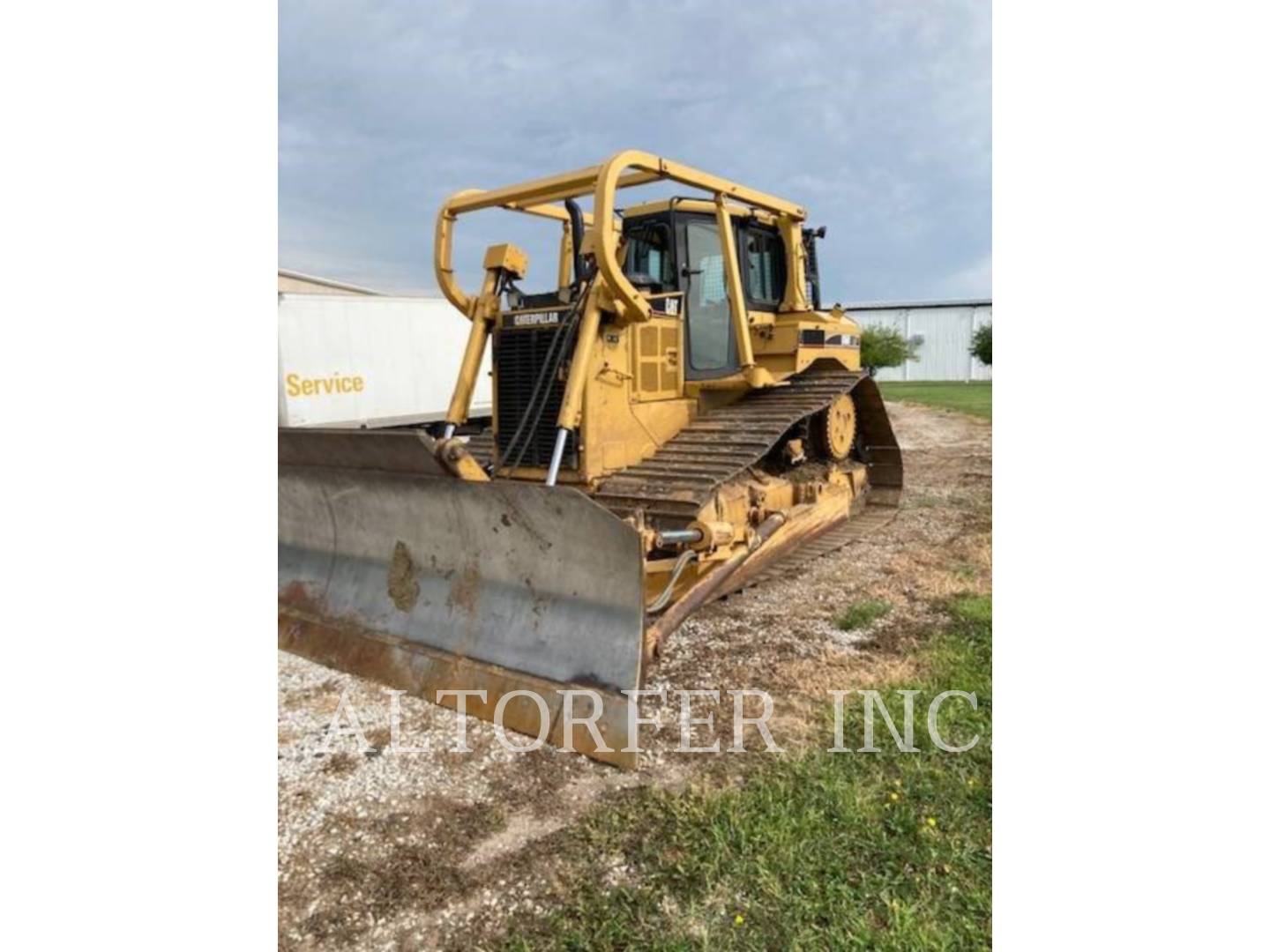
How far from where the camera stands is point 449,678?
3.75 meters

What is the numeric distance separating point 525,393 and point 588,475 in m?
0.69

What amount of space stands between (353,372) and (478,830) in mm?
9603

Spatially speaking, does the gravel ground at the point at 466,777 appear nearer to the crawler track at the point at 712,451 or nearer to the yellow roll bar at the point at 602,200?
the crawler track at the point at 712,451

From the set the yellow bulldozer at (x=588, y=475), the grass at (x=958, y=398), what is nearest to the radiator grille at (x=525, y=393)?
the yellow bulldozer at (x=588, y=475)

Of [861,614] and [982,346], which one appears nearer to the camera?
[861,614]

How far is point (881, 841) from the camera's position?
2670mm

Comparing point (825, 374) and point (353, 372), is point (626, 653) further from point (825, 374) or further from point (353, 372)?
point (353, 372)

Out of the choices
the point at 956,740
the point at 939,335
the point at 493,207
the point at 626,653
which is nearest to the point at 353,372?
the point at 493,207

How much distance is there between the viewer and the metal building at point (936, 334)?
40125mm

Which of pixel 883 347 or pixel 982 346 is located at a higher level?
pixel 982 346

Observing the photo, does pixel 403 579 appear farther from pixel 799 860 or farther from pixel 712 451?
pixel 799 860

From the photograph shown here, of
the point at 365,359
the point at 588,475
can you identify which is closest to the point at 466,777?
the point at 588,475

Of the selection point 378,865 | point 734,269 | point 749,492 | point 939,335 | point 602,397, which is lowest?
point 378,865

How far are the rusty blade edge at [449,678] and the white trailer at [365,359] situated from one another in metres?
5.64
